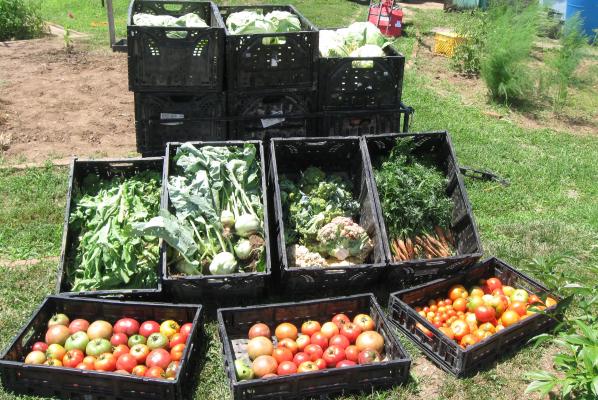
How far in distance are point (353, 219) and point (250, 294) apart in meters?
1.26

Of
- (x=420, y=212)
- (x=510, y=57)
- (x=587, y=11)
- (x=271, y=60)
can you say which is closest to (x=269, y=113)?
(x=271, y=60)

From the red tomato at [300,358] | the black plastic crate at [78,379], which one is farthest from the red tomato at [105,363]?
the red tomato at [300,358]

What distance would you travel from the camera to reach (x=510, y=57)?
9242 millimetres

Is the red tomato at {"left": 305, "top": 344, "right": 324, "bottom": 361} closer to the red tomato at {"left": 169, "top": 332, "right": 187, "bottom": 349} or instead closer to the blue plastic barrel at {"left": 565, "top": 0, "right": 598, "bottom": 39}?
the red tomato at {"left": 169, "top": 332, "right": 187, "bottom": 349}

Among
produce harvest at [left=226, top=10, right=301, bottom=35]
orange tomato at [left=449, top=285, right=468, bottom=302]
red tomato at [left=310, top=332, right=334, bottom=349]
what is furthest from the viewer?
produce harvest at [left=226, top=10, right=301, bottom=35]

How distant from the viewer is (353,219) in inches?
217

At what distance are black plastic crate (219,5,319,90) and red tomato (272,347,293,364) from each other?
103 inches

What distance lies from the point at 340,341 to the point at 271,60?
2.72 metres

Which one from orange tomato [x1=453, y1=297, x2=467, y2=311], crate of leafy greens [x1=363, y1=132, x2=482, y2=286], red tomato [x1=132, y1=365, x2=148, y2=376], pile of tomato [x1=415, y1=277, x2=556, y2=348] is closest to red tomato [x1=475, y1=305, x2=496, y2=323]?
pile of tomato [x1=415, y1=277, x2=556, y2=348]

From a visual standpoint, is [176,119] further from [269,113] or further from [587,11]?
[587,11]

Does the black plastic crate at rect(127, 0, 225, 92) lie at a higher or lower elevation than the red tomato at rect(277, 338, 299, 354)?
higher

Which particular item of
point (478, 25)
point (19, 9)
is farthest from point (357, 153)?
point (19, 9)

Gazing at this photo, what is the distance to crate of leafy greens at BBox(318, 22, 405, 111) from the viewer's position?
589cm

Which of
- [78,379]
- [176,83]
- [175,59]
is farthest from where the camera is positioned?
[176,83]
